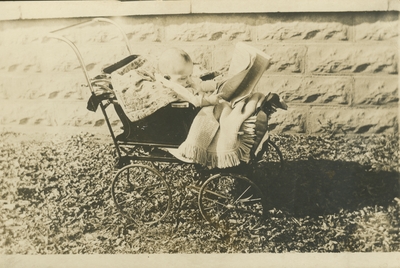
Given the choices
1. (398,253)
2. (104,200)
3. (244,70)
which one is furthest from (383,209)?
(104,200)

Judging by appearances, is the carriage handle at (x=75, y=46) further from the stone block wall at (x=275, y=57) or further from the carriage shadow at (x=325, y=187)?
the carriage shadow at (x=325, y=187)

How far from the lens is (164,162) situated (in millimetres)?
4266

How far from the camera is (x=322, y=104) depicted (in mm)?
4289

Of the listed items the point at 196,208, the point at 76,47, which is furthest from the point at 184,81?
the point at 196,208

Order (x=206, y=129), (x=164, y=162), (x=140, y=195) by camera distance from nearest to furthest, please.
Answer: (x=206, y=129)
(x=164, y=162)
(x=140, y=195)

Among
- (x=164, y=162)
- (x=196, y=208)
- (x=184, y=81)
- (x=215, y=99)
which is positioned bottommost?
(x=196, y=208)

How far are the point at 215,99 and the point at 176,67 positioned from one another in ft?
→ 1.52

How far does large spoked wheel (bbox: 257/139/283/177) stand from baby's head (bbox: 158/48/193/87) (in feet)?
3.07

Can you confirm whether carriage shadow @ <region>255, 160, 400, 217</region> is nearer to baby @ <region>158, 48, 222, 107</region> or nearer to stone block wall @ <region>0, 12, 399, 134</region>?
stone block wall @ <region>0, 12, 399, 134</region>

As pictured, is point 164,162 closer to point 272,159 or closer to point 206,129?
point 206,129

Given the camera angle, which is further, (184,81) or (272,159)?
(272,159)

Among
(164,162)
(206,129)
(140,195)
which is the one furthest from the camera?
(140,195)

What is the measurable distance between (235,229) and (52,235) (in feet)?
5.73

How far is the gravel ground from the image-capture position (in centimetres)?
430
